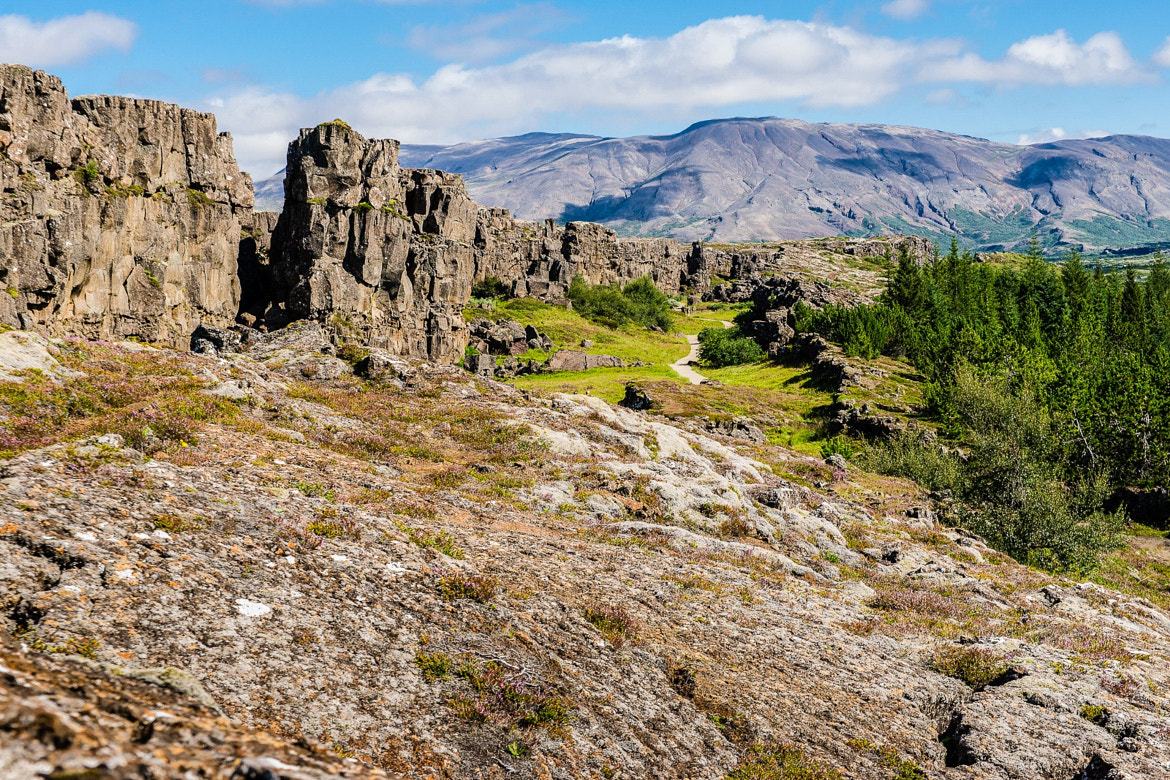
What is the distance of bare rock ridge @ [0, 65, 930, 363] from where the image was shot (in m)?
65.3

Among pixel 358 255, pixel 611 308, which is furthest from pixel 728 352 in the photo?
pixel 358 255

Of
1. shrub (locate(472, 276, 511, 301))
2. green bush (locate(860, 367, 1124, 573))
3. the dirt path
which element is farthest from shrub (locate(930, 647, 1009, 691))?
shrub (locate(472, 276, 511, 301))

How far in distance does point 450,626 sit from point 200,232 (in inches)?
3646

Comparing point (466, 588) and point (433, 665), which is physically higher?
point (466, 588)

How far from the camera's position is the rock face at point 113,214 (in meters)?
63.7

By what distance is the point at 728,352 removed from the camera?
151875mm

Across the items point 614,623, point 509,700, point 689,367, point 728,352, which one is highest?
point 509,700

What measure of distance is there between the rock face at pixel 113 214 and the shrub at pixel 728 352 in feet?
Answer: 316

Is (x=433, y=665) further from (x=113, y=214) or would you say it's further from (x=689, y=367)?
(x=689, y=367)

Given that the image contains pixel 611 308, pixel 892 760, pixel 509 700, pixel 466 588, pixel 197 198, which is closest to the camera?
pixel 509 700

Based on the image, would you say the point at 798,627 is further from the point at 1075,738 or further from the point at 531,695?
the point at 531,695

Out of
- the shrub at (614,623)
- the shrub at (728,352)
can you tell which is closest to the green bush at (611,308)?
the shrub at (728,352)

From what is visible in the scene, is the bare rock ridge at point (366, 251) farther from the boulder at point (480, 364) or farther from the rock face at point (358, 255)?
the boulder at point (480, 364)

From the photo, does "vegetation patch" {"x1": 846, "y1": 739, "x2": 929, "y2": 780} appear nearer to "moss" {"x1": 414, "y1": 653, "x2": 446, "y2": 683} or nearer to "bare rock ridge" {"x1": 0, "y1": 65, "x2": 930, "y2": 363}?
"moss" {"x1": 414, "y1": 653, "x2": 446, "y2": 683}
